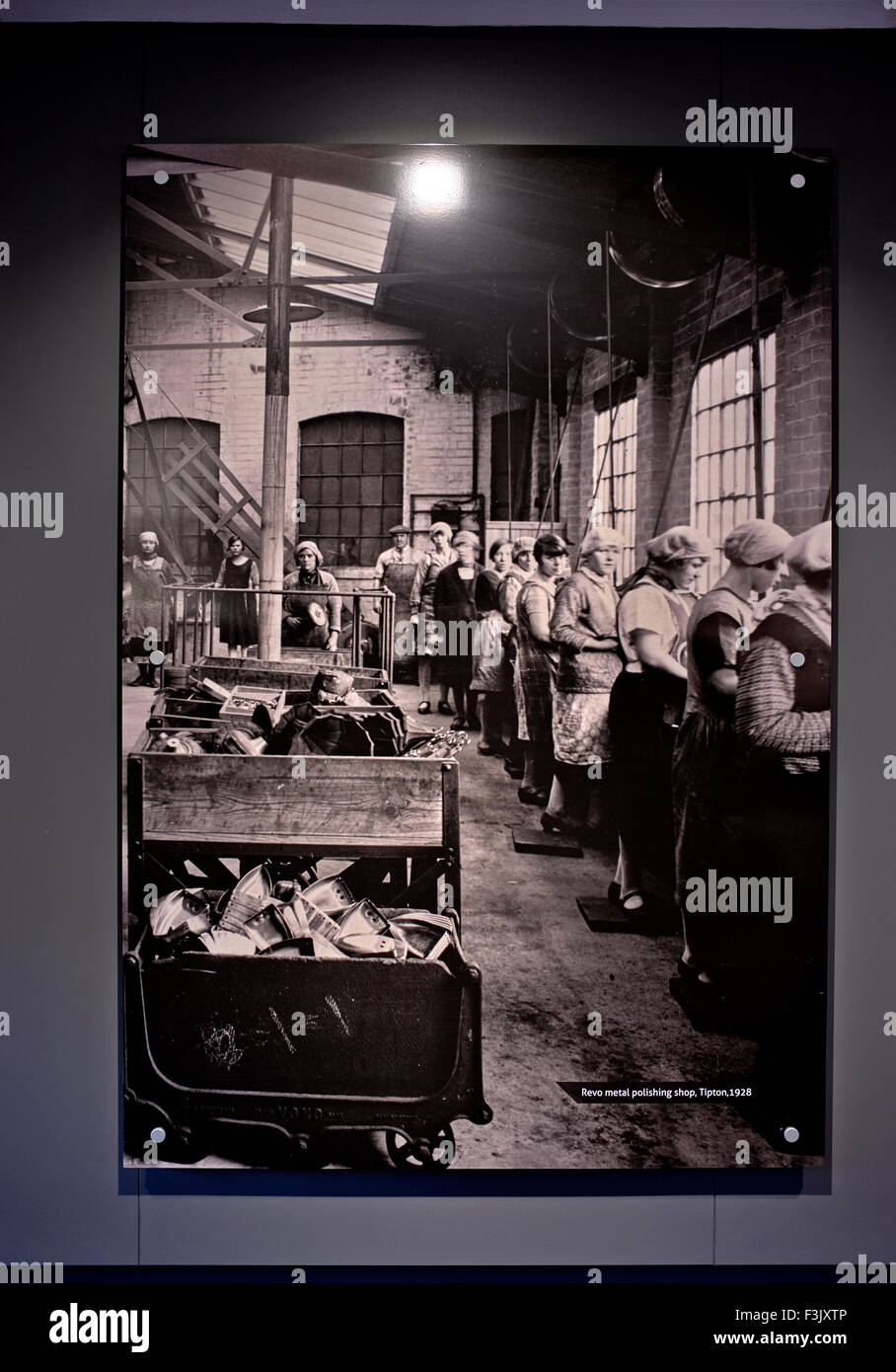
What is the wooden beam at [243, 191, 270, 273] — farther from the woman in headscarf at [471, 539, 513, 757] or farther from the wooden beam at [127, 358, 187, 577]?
the woman in headscarf at [471, 539, 513, 757]

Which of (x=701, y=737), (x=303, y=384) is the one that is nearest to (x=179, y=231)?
(x=303, y=384)

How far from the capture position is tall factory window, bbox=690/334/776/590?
9.60ft

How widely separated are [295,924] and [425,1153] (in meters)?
0.69

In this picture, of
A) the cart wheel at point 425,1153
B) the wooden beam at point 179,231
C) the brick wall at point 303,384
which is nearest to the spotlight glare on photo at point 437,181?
the brick wall at point 303,384

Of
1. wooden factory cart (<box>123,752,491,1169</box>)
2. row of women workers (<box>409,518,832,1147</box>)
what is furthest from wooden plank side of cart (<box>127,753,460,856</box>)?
row of women workers (<box>409,518,832,1147</box>)

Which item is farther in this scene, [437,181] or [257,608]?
[257,608]

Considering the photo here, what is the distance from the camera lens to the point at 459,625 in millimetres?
3014

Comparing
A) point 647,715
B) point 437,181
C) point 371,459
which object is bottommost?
point 647,715

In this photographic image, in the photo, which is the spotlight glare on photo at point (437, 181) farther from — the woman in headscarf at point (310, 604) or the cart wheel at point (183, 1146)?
the cart wheel at point (183, 1146)

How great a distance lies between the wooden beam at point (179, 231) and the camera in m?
2.95

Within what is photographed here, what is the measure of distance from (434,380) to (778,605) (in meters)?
1.07

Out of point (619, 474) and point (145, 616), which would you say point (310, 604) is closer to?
point (145, 616)

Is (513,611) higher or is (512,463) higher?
(512,463)
